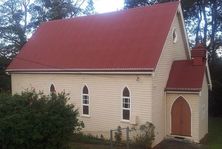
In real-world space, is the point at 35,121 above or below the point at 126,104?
below

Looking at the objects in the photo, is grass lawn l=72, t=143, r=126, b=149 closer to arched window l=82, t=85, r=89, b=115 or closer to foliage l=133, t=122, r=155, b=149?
foliage l=133, t=122, r=155, b=149

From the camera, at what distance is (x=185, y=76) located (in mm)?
26281

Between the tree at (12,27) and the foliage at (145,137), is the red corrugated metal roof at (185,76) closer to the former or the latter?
the foliage at (145,137)

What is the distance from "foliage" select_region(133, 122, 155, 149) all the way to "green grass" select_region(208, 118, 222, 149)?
3944mm

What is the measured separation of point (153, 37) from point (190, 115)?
594 centimetres

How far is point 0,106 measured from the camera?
17.5 meters

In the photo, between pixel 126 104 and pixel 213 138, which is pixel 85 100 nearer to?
pixel 126 104

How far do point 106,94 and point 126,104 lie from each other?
6.09ft

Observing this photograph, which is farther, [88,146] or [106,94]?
[106,94]

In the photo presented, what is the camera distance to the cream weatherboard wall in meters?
24.8

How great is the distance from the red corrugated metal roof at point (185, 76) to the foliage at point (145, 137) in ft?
11.0

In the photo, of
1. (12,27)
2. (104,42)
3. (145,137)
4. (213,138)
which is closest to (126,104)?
(145,137)

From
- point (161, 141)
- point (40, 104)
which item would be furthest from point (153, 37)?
point (40, 104)

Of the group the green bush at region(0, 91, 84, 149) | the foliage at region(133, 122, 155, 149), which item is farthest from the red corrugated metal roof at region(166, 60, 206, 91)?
the green bush at region(0, 91, 84, 149)
